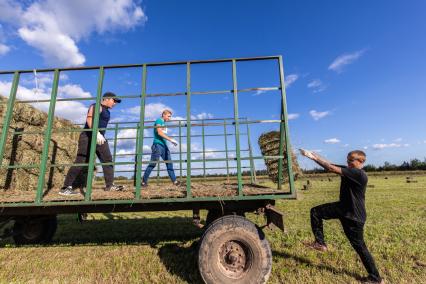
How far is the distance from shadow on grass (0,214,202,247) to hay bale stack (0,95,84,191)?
1301mm

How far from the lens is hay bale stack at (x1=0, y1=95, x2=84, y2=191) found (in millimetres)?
6066

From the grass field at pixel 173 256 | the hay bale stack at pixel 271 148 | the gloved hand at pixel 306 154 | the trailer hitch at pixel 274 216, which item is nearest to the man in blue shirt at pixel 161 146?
the grass field at pixel 173 256

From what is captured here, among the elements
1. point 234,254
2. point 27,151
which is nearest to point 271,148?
point 234,254

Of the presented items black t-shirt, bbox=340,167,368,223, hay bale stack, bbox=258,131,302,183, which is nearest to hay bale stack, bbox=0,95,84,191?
black t-shirt, bbox=340,167,368,223

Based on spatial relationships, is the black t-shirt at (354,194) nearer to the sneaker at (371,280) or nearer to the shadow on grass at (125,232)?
the sneaker at (371,280)

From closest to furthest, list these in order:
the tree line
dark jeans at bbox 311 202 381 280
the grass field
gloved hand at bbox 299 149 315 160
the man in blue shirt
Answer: dark jeans at bbox 311 202 381 280 < gloved hand at bbox 299 149 315 160 < the grass field < the man in blue shirt < the tree line

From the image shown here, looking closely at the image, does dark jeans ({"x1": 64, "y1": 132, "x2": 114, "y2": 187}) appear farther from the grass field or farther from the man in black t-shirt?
the man in black t-shirt

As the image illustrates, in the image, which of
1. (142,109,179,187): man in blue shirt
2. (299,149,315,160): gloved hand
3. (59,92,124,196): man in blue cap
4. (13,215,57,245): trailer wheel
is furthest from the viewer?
(142,109,179,187): man in blue shirt

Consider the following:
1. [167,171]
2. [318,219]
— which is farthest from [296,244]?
[167,171]

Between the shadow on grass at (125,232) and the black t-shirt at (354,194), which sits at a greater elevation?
the black t-shirt at (354,194)

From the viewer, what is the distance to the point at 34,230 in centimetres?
593

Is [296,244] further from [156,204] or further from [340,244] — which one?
[156,204]

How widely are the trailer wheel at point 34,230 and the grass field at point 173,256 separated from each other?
0.72ft

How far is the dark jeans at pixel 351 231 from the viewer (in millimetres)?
3955
